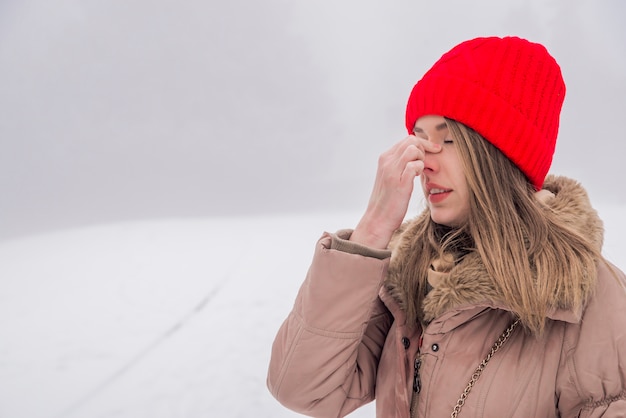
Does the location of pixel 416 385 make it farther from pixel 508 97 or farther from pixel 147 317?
pixel 147 317

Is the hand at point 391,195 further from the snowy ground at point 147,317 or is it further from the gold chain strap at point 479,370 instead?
the snowy ground at point 147,317

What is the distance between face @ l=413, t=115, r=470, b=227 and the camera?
0.81m

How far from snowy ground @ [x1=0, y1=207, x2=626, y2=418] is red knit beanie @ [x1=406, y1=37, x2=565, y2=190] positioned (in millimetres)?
308

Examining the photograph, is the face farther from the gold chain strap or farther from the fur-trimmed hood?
the gold chain strap

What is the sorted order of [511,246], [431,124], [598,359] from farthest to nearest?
[431,124]
[511,246]
[598,359]

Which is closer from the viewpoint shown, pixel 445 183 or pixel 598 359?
pixel 598 359

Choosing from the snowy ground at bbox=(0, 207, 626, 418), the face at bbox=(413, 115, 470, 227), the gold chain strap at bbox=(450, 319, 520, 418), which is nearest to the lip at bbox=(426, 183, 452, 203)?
the face at bbox=(413, 115, 470, 227)

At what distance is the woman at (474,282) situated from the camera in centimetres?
70

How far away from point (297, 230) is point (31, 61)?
2.71m

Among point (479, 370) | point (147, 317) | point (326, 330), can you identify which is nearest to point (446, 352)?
point (479, 370)

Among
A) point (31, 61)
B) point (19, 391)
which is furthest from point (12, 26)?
point (19, 391)

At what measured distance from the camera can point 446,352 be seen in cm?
77

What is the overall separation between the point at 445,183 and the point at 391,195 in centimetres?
11

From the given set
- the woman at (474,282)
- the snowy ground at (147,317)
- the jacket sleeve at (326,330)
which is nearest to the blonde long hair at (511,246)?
the woman at (474,282)
